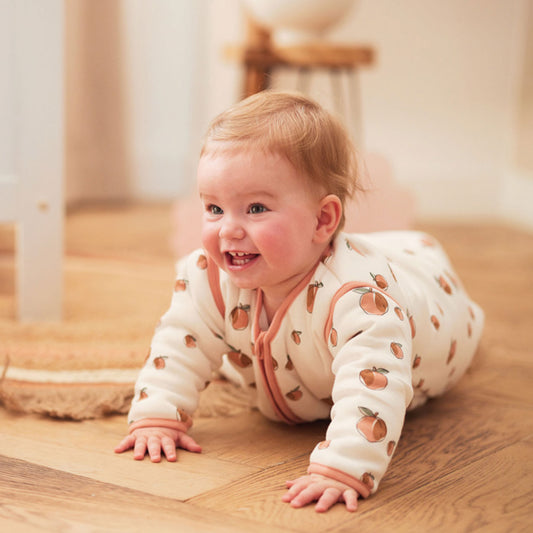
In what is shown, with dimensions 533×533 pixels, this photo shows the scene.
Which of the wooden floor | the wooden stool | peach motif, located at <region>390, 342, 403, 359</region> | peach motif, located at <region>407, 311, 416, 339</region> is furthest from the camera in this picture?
the wooden stool

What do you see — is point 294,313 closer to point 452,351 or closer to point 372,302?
point 372,302

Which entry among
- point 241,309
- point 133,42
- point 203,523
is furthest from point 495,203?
point 203,523

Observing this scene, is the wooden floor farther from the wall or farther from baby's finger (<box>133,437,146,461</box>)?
the wall

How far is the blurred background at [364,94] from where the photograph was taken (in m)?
2.76

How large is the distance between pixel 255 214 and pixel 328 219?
8 cm

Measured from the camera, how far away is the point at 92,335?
131cm

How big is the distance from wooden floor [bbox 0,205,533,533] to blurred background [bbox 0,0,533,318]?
1.76 m

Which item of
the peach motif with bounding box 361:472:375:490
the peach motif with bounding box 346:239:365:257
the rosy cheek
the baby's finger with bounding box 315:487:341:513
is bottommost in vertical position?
the baby's finger with bounding box 315:487:341:513

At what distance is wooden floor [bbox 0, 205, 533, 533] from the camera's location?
740mm

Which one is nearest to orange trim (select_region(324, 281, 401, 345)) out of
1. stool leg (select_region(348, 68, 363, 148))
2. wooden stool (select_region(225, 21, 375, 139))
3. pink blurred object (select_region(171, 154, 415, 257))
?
pink blurred object (select_region(171, 154, 415, 257))

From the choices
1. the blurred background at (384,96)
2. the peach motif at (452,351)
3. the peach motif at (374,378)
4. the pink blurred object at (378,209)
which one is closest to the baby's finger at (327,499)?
the peach motif at (374,378)

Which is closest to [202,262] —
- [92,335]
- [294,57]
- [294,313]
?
[294,313]

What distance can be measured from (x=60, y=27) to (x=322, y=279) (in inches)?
27.8

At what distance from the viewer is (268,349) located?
3.00 feet
